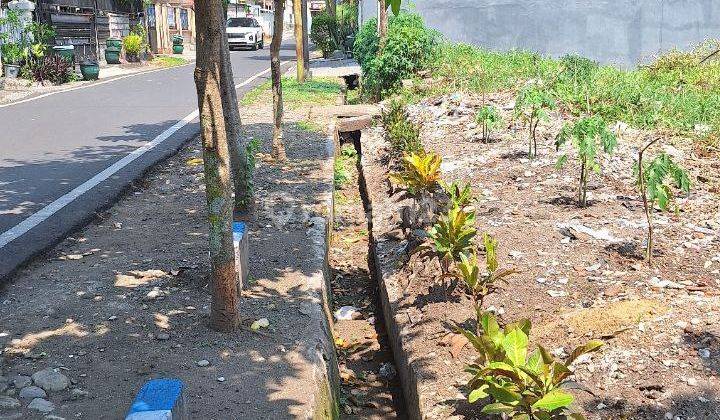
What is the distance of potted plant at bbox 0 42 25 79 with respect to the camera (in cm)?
1850

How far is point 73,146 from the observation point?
1041 centimetres

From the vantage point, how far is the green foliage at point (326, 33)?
98.2ft

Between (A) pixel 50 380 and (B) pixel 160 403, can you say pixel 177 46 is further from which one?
(B) pixel 160 403

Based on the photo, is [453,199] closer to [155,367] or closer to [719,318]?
[719,318]

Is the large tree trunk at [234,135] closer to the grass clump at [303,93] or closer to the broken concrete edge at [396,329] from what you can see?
the broken concrete edge at [396,329]

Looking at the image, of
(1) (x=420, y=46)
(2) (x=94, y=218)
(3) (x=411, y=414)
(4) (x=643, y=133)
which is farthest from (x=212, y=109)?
(1) (x=420, y=46)

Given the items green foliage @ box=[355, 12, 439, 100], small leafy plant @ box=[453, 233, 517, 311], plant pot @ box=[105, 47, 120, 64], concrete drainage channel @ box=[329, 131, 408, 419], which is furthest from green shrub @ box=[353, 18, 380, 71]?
small leafy plant @ box=[453, 233, 517, 311]

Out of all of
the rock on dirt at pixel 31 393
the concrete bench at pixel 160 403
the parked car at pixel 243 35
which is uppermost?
the parked car at pixel 243 35

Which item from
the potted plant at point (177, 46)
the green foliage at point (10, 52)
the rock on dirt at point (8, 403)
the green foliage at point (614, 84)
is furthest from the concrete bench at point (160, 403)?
the potted plant at point (177, 46)

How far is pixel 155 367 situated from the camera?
13.0 ft

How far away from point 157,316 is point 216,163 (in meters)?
1.06

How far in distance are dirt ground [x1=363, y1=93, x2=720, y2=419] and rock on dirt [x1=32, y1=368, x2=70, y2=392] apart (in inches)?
71.6

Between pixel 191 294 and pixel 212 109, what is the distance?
1.39 metres

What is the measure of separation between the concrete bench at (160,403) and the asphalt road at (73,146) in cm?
267
